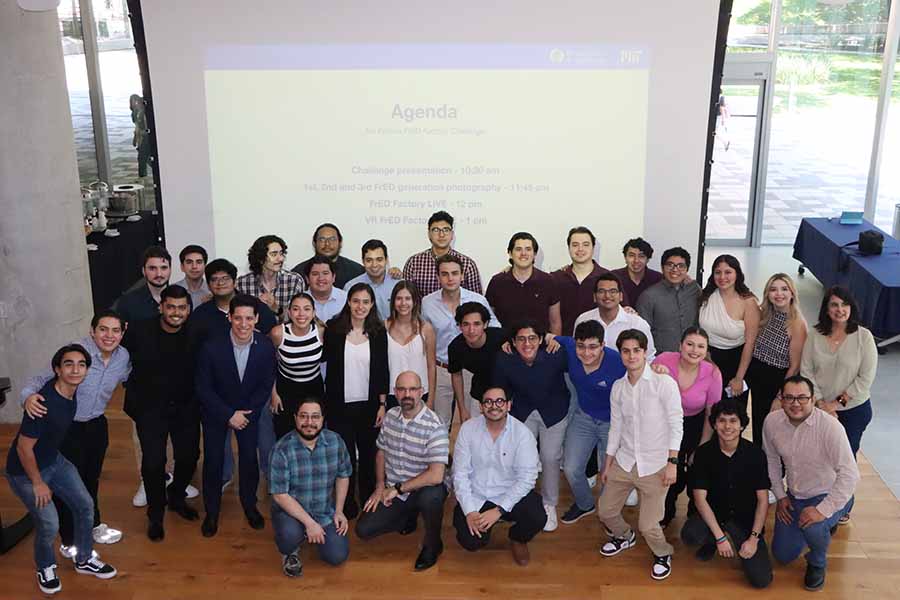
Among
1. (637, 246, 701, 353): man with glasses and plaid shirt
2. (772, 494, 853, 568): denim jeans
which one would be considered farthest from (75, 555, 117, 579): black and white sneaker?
(772, 494, 853, 568): denim jeans

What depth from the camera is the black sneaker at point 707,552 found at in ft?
14.5

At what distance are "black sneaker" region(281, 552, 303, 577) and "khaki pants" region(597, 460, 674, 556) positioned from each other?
1.47 meters

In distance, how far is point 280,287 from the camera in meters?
5.07

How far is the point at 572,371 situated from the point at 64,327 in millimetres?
3432

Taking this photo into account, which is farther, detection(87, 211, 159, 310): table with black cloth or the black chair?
detection(87, 211, 159, 310): table with black cloth

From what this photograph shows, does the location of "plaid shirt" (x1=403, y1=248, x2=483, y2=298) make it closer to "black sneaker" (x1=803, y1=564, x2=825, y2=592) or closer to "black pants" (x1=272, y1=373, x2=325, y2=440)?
"black pants" (x1=272, y1=373, x2=325, y2=440)

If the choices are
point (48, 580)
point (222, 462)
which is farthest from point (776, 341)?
point (48, 580)

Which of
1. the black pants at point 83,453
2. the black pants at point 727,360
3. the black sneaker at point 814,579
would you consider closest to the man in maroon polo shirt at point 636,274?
the black pants at point 727,360

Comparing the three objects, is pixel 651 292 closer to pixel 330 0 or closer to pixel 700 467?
pixel 700 467

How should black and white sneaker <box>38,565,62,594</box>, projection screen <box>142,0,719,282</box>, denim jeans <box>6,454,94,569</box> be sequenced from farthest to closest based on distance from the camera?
projection screen <box>142,0,719,282</box>, black and white sneaker <box>38,565,62,594</box>, denim jeans <box>6,454,94,569</box>

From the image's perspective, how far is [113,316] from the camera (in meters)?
4.17

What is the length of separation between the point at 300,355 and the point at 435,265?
1088 mm

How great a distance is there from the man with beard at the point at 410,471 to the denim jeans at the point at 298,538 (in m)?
0.15

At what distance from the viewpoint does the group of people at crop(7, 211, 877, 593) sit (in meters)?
4.18
